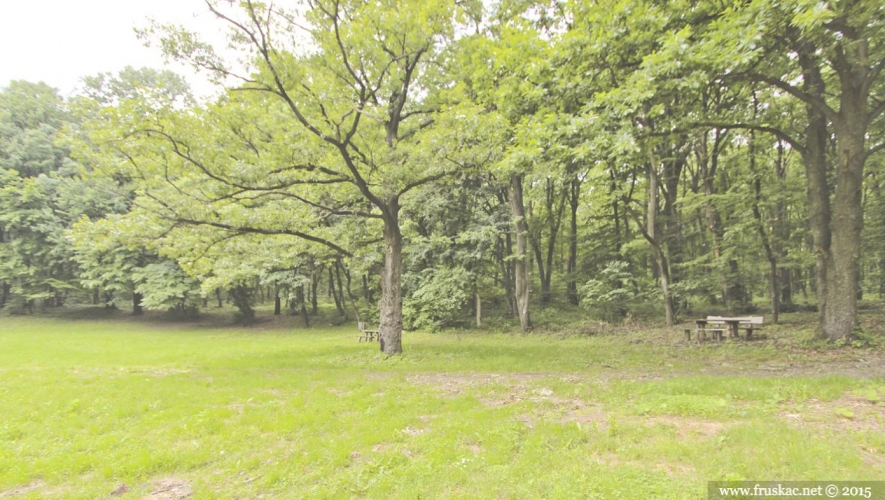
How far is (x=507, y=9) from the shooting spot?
1372 centimetres

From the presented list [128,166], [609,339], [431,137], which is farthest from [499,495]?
[609,339]

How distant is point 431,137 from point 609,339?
9.73m

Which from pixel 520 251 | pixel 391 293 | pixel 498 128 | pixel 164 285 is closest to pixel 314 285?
pixel 164 285

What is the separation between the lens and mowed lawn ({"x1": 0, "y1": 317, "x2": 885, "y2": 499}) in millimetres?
3576

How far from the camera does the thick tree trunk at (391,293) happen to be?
11102mm

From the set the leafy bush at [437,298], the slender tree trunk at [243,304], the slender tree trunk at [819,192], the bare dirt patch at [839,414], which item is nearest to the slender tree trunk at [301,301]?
the slender tree trunk at [243,304]

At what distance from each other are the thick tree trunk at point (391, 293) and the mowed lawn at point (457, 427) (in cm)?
166

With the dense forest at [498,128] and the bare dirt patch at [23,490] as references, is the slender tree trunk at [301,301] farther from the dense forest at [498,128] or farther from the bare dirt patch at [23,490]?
the bare dirt patch at [23,490]

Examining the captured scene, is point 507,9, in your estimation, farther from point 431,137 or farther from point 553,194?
point 553,194

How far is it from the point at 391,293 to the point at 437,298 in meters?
8.15

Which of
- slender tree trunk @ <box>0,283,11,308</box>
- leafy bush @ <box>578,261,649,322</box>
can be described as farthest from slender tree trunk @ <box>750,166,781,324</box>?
slender tree trunk @ <box>0,283,11,308</box>

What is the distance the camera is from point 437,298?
19.0 metres

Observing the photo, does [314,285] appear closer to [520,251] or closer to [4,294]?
[520,251]

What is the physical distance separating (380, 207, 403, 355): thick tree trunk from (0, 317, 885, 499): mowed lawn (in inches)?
65.2
